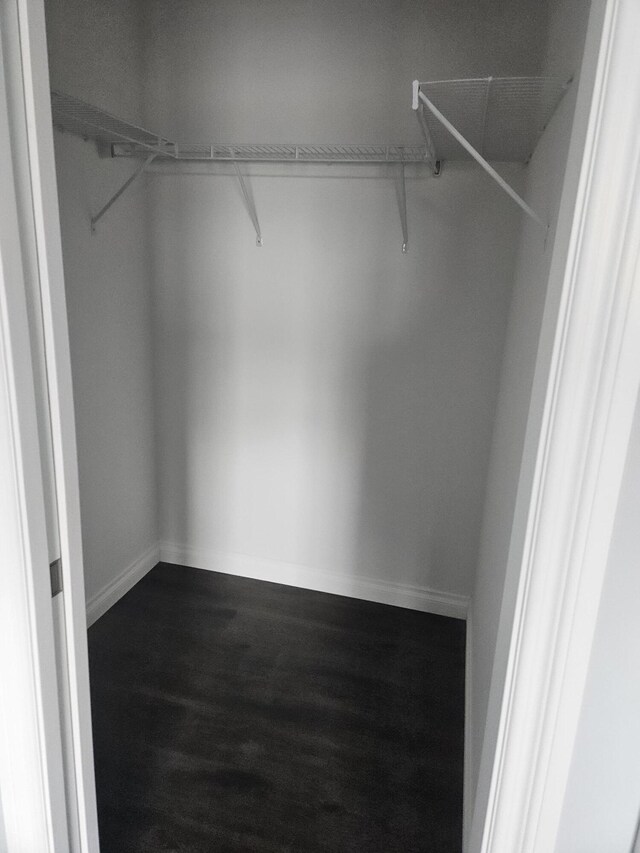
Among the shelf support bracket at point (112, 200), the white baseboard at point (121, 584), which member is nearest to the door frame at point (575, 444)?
the shelf support bracket at point (112, 200)

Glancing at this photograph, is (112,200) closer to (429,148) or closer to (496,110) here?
(429,148)

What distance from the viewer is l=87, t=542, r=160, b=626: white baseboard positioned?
2773 mm

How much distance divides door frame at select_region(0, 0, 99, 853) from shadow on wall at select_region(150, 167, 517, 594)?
5.63 ft

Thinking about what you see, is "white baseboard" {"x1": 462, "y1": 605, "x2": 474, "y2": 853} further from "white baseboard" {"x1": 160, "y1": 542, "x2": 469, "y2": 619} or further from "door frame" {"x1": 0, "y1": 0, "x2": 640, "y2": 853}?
"door frame" {"x1": 0, "y1": 0, "x2": 640, "y2": 853}

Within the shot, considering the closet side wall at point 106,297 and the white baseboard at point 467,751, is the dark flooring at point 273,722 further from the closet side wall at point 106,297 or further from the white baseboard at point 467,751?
the closet side wall at point 106,297

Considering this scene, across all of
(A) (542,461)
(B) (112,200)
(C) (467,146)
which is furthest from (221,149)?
(A) (542,461)

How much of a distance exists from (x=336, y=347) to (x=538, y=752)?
2005mm

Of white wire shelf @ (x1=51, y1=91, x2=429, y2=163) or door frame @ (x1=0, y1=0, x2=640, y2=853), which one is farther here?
white wire shelf @ (x1=51, y1=91, x2=429, y2=163)

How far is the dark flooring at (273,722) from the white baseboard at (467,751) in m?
0.03

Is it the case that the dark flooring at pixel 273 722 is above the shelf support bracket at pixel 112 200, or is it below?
below

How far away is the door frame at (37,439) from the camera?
97cm

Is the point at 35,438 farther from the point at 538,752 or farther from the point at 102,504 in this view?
the point at 102,504

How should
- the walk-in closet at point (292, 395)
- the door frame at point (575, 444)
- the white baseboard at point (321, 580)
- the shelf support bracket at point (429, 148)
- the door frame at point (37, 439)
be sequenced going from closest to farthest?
A: 1. the door frame at point (575, 444)
2. the door frame at point (37, 439)
3. the shelf support bracket at point (429, 148)
4. the walk-in closet at point (292, 395)
5. the white baseboard at point (321, 580)

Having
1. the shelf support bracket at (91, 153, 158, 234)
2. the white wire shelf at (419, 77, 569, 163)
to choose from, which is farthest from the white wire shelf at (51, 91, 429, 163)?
the white wire shelf at (419, 77, 569, 163)
